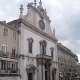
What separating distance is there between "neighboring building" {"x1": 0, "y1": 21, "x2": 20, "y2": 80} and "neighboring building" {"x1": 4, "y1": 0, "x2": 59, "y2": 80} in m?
1.06

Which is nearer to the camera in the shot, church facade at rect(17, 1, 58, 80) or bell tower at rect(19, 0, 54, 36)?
church facade at rect(17, 1, 58, 80)

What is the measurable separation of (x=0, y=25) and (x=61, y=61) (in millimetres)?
29842

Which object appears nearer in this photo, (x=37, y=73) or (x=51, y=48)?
(x=37, y=73)

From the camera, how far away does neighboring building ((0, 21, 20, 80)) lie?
23.4 meters

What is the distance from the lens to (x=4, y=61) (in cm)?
2380

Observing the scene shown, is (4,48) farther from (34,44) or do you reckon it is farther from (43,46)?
(43,46)

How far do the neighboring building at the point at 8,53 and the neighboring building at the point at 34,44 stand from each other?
106 centimetres

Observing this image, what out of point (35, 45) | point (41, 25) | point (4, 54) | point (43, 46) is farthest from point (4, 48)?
point (41, 25)

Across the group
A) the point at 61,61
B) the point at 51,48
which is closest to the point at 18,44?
the point at 51,48

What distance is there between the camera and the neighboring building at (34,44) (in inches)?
1121

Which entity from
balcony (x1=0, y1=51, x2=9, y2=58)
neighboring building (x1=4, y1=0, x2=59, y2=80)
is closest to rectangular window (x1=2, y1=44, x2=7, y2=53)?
balcony (x1=0, y1=51, x2=9, y2=58)

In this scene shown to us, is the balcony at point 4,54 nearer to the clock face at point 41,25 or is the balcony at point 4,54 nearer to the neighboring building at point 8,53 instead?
the neighboring building at point 8,53

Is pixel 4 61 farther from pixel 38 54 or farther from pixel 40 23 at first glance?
pixel 40 23

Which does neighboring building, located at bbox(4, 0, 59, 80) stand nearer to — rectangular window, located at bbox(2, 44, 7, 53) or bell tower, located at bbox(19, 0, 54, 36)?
bell tower, located at bbox(19, 0, 54, 36)
